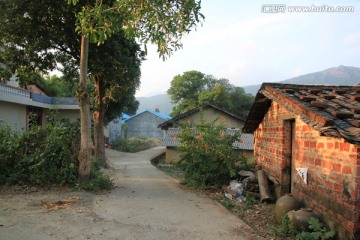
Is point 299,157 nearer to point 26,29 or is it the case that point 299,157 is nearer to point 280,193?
point 280,193

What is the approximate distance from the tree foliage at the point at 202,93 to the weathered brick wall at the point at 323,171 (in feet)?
98.9

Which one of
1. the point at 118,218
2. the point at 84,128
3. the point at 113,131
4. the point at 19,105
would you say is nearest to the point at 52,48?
the point at 84,128

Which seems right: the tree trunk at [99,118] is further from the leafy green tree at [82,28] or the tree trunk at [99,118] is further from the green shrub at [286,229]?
the green shrub at [286,229]

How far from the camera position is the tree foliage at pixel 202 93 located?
3944 centimetres

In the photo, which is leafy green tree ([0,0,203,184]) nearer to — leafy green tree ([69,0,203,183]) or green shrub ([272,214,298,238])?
leafy green tree ([69,0,203,183])

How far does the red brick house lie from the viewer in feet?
16.5

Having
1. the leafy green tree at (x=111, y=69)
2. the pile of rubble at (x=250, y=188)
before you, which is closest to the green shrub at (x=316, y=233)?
the pile of rubble at (x=250, y=188)

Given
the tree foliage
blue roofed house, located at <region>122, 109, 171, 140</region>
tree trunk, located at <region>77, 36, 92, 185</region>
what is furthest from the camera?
blue roofed house, located at <region>122, 109, 171, 140</region>

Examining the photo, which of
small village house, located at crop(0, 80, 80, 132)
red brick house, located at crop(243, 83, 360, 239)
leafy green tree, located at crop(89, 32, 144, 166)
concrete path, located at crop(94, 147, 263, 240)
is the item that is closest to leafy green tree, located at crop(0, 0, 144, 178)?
leafy green tree, located at crop(89, 32, 144, 166)

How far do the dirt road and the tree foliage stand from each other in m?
30.9

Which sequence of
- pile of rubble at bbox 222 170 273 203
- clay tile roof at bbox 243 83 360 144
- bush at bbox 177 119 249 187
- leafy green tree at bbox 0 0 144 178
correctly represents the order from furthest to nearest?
leafy green tree at bbox 0 0 144 178, bush at bbox 177 119 249 187, pile of rubble at bbox 222 170 273 203, clay tile roof at bbox 243 83 360 144

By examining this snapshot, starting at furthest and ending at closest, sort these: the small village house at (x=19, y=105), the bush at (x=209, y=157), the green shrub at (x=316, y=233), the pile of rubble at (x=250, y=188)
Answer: the small village house at (x=19, y=105) → the bush at (x=209, y=157) → the pile of rubble at (x=250, y=188) → the green shrub at (x=316, y=233)

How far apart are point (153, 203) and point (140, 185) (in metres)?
3.02

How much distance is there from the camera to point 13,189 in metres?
8.88
